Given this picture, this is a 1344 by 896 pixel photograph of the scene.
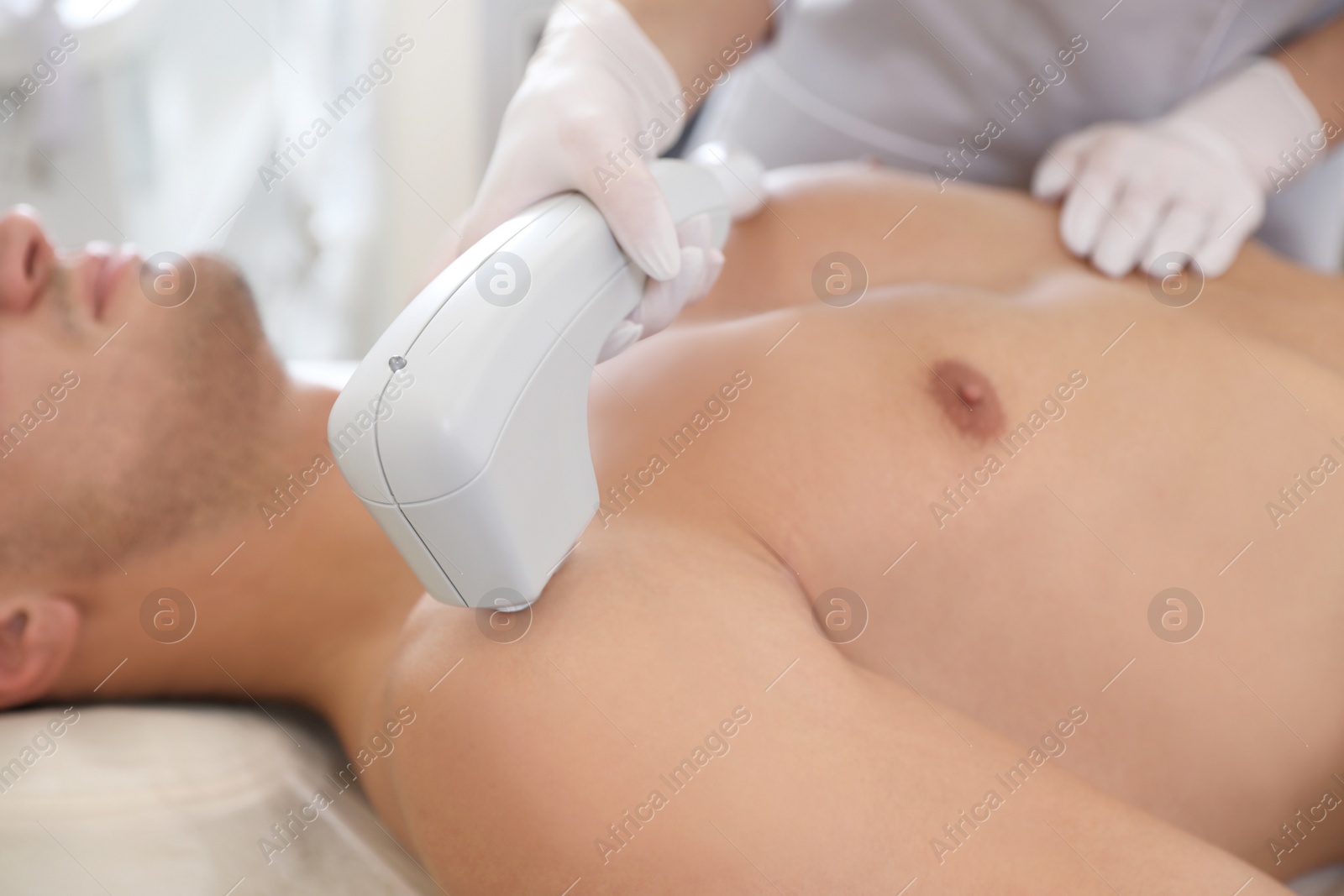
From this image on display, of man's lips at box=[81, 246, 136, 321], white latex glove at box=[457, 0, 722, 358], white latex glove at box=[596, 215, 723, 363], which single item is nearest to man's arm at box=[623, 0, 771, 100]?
white latex glove at box=[457, 0, 722, 358]

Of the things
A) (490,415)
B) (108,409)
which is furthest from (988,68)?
(108,409)

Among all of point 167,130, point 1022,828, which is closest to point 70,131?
point 167,130

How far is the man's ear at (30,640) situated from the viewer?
80cm

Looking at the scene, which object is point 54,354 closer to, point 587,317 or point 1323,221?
point 587,317

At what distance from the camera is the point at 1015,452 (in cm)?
76

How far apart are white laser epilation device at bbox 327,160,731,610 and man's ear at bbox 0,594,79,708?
1.61ft

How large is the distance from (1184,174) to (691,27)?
550 mm

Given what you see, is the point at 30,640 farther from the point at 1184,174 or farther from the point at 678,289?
the point at 1184,174

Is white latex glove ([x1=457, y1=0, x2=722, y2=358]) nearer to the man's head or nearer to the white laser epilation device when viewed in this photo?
the white laser epilation device

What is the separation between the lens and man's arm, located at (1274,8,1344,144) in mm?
1058

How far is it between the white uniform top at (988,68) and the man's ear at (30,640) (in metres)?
1.03

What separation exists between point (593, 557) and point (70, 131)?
1.26 m

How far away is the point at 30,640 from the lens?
2.61 feet

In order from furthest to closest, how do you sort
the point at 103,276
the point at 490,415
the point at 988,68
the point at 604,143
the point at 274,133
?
1. the point at 274,133
2. the point at 988,68
3. the point at 103,276
4. the point at 604,143
5. the point at 490,415
